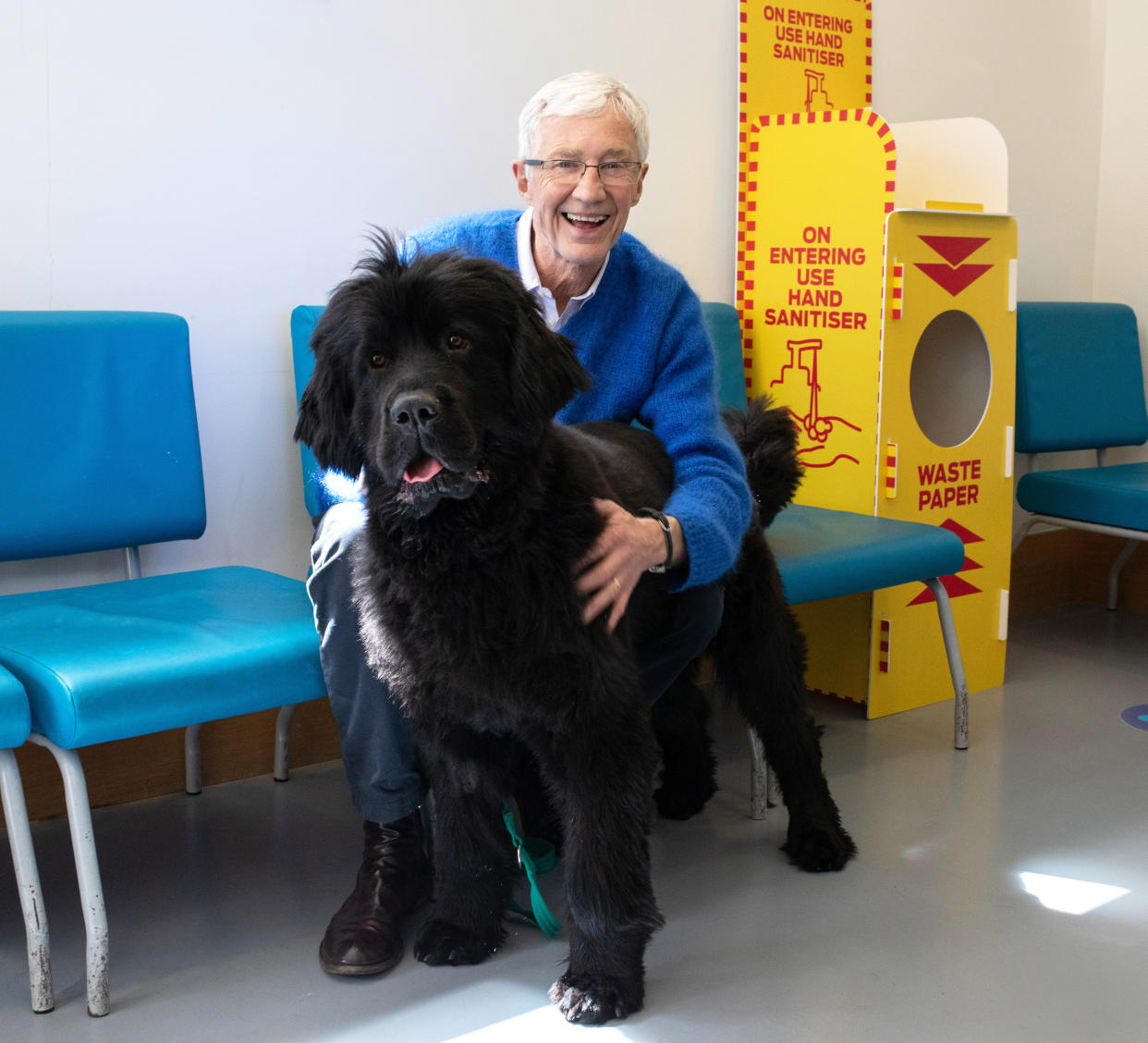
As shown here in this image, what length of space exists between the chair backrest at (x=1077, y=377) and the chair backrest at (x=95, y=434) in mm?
2548

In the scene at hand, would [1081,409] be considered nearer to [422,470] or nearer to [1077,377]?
[1077,377]

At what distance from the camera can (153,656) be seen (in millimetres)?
1669

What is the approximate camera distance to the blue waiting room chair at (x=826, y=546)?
2.42m

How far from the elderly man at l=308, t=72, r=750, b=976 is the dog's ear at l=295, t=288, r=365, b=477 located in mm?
281

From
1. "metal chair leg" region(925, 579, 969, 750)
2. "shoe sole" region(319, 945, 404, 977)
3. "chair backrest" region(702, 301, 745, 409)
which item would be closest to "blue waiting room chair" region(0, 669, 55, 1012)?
"shoe sole" region(319, 945, 404, 977)

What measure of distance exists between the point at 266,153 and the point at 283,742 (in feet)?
4.14

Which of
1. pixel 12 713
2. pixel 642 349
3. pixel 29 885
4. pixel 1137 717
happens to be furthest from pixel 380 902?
pixel 1137 717

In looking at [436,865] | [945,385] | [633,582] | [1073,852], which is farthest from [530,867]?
[945,385]

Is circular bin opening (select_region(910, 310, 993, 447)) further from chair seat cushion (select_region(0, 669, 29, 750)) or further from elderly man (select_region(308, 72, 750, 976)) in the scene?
chair seat cushion (select_region(0, 669, 29, 750))

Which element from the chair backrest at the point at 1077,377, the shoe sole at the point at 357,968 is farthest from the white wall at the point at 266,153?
the chair backrest at the point at 1077,377

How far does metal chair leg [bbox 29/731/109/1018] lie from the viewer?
1.63m

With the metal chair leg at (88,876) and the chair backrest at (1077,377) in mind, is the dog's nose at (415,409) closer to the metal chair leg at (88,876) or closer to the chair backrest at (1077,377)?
the metal chair leg at (88,876)

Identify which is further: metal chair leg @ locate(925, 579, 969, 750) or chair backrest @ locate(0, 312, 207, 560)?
metal chair leg @ locate(925, 579, 969, 750)

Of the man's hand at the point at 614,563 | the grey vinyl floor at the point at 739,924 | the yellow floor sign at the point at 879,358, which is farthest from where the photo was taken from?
the yellow floor sign at the point at 879,358
